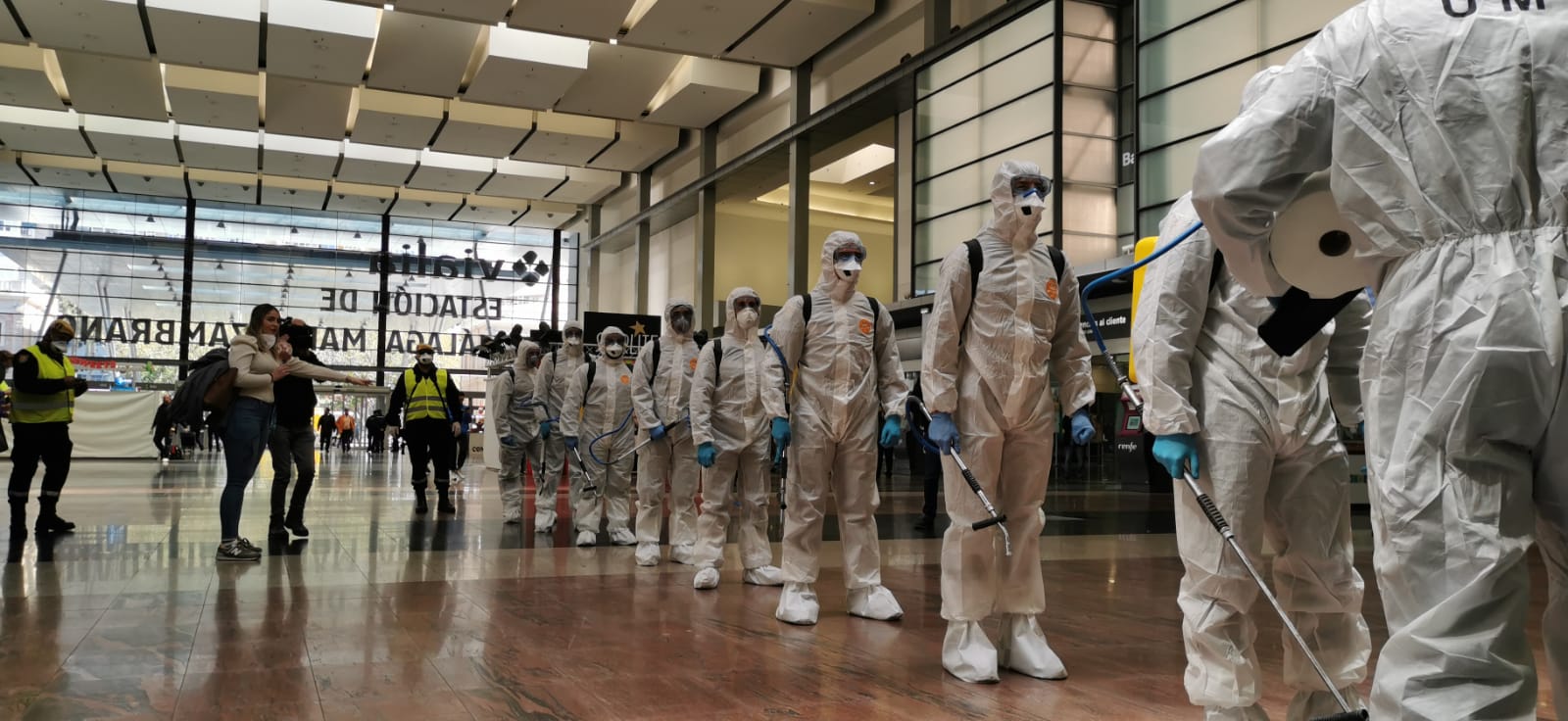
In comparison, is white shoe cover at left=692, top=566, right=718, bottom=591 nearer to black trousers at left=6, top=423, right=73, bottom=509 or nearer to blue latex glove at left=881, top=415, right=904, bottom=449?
blue latex glove at left=881, top=415, right=904, bottom=449

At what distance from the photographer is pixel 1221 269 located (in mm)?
2762

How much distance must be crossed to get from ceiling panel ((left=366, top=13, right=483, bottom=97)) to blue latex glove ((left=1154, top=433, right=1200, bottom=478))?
56.7 feet

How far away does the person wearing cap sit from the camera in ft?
34.8

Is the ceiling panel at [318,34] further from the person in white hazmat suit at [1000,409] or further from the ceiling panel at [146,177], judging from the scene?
the person in white hazmat suit at [1000,409]

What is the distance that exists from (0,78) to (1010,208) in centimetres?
2325

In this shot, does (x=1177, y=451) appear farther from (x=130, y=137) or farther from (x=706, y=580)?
(x=130, y=137)

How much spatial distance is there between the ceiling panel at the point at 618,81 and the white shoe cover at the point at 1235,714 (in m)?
18.2

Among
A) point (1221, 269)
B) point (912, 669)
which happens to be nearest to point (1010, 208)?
point (1221, 269)

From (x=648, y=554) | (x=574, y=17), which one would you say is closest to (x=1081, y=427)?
(x=648, y=554)

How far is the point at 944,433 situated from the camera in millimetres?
3713

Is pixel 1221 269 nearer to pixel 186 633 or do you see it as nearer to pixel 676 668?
pixel 676 668

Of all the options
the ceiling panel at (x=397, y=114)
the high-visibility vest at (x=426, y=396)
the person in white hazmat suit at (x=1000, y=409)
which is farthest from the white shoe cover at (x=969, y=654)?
the ceiling panel at (x=397, y=114)

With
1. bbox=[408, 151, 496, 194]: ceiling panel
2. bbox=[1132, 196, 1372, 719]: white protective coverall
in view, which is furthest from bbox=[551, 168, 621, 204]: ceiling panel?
bbox=[1132, 196, 1372, 719]: white protective coverall

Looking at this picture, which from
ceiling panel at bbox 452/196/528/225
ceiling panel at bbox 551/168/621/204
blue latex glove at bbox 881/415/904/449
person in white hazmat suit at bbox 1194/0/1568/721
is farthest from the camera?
ceiling panel at bbox 452/196/528/225
